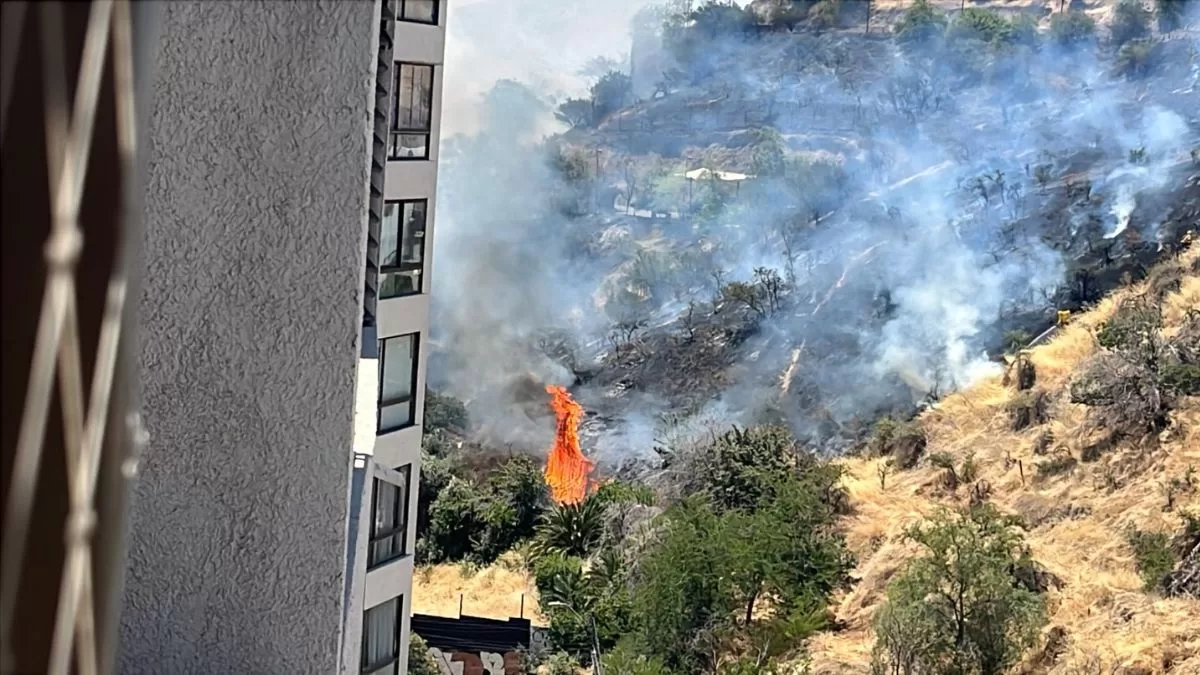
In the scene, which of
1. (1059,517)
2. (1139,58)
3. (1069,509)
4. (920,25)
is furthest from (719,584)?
(920,25)

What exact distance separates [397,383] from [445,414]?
53.1 feet

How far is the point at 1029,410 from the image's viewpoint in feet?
62.8

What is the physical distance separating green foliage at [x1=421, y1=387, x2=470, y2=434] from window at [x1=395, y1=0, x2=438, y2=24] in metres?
15.7

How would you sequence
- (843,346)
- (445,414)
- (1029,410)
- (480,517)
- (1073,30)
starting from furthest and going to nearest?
(1073,30)
(843,346)
(445,414)
(1029,410)
(480,517)

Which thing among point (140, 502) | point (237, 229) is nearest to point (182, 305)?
point (237, 229)

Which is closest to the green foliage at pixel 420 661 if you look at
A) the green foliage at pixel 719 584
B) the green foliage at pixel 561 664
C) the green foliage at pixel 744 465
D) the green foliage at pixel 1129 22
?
the green foliage at pixel 561 664

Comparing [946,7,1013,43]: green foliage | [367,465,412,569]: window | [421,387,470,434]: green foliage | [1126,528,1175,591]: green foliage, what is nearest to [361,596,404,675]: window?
[367,465,412,569]: window

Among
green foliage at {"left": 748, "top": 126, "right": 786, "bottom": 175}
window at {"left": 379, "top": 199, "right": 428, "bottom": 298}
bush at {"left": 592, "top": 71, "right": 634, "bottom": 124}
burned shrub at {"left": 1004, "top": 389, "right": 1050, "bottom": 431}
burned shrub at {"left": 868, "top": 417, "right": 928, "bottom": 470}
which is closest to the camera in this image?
window at {"left": 379, "top": 199, "right": 428, "bottom": 298}

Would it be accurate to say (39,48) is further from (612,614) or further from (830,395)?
(830,395)

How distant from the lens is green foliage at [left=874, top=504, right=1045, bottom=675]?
13172 mm

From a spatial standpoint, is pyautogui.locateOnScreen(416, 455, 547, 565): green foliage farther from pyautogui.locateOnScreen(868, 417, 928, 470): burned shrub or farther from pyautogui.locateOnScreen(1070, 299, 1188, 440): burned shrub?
pyautogui.locateOnScreen(1070, 299, 1188, 440): burned shrub

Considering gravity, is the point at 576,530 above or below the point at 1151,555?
below

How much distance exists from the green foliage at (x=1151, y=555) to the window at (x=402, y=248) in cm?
1121

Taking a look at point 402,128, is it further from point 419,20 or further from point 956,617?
point 956,617
